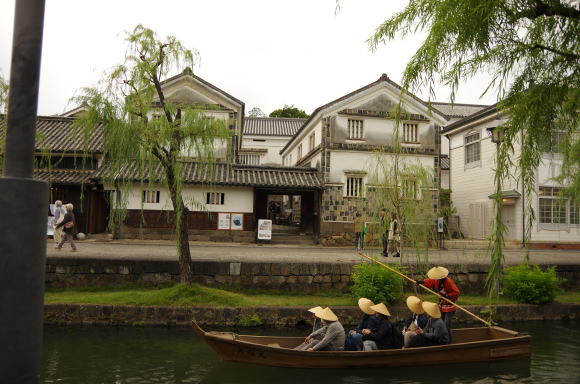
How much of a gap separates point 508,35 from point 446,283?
16.9 ft

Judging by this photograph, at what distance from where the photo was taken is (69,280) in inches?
465

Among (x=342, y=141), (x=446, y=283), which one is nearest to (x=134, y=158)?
(x=446, y=283)

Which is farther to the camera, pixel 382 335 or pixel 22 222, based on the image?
pixel 382 335

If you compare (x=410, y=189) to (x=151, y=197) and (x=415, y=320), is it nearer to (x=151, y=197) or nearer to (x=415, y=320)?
(x=415, y=320)

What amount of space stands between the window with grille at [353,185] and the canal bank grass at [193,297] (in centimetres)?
1070

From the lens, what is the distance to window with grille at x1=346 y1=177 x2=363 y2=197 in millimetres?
22422

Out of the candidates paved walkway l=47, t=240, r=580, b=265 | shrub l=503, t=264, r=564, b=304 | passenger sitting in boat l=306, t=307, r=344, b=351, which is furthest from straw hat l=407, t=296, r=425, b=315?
paved walkway l=47, t=240, r=580, b=265

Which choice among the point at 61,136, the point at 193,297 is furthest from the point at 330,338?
the point at 61,136

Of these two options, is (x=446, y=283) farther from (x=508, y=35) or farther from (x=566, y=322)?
(x=566, y=322)

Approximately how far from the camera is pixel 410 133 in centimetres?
2291

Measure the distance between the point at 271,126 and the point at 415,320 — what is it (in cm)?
3675

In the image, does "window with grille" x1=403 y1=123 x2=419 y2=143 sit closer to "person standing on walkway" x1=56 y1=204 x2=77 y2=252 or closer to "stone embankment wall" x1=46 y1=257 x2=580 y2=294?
"stone embankment wall" x1=46 y1=257 x2=580 y2=294

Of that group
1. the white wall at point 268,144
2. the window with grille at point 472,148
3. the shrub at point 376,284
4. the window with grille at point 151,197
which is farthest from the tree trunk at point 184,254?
the white wall at point 268,144

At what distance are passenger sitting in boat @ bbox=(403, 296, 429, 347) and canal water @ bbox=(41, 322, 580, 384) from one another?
56 cm
